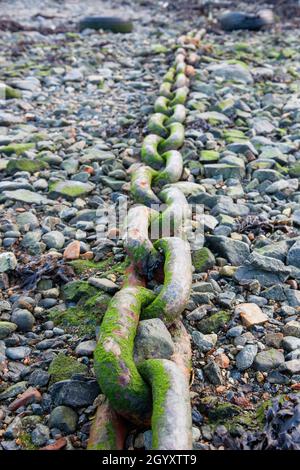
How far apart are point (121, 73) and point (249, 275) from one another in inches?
202

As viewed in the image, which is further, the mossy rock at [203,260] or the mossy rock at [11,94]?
the mossy rock at [11,94]

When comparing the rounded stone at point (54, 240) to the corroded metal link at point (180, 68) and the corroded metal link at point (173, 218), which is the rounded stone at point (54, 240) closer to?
the corroded metal link at point (173, 218)

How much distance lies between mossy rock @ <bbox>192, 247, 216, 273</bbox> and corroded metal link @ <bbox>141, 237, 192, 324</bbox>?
484 mm

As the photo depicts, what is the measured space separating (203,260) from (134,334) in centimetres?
99

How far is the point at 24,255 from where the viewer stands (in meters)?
3.19

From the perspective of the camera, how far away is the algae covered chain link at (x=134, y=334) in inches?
69.1

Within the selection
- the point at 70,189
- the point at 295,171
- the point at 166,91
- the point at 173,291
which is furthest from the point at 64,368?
the point at 166,91

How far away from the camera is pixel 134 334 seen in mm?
2113

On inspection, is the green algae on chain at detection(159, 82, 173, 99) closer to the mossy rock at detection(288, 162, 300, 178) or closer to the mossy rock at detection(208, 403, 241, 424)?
the mossy rock at detection(288, 162, 300, 178)

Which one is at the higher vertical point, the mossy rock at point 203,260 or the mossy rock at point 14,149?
the mossy rock at point 203,260

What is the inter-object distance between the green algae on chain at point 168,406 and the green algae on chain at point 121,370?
55 mm

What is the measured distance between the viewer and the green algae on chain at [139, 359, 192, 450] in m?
1.66

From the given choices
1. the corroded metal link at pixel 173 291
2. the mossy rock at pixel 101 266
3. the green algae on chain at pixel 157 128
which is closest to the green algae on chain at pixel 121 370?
the corroded metal link at pixel 173 291

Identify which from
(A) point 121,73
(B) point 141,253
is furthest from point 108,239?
(A) point 121,73
